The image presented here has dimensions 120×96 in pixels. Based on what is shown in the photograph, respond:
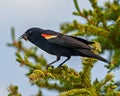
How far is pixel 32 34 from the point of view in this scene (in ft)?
18.4

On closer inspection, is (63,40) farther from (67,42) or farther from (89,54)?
(89,54)

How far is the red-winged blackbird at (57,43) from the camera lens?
202 inches

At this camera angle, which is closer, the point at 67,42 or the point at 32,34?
the point at 67,42

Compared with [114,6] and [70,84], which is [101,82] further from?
[114,6]

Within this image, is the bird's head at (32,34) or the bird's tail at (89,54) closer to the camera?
the bird's tail at (89,54)

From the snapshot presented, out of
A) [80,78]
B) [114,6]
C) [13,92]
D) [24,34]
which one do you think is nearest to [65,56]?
[24,34]

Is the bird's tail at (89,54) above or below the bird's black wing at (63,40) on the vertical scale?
below

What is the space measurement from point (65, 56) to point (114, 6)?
2.07m

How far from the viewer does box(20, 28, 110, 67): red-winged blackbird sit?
16.8 ft

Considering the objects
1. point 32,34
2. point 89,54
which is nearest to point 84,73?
point 89,54

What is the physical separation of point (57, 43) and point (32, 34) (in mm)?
364

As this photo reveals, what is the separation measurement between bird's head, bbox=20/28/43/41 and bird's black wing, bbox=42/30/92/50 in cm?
8

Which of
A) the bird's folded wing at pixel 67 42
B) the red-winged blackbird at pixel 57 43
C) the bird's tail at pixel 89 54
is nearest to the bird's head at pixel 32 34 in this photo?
the red-winged blackbird at pixel 57 43

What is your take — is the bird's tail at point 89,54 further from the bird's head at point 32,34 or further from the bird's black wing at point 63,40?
the bird's head at point 32,34
